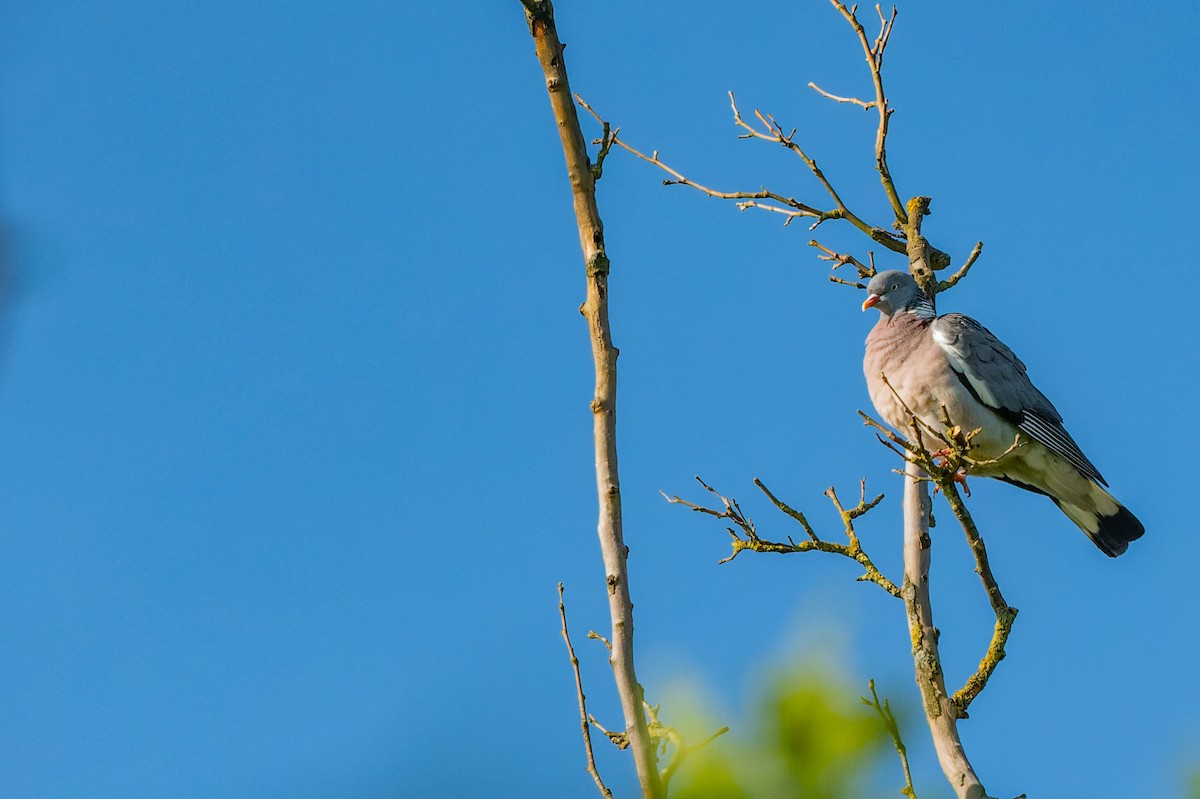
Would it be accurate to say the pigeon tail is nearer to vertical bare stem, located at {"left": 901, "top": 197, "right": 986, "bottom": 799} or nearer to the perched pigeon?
the perched pigeon

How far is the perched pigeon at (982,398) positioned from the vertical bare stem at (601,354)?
2.94 meters

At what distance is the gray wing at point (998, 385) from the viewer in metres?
5.34

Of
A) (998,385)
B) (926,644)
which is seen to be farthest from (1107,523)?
(926,644)

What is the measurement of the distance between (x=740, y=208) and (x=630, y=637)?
282 cm

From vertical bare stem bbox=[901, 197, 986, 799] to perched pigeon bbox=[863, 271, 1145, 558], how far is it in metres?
1.13

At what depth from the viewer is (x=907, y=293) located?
18.6 ft

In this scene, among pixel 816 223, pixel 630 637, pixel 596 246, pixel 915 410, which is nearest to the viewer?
pixel 630 637

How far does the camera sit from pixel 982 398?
539cm

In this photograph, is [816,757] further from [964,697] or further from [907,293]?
[907,293]

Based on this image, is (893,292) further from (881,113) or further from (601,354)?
(601,354)

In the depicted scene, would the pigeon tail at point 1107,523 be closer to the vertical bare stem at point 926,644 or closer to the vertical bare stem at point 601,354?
the vertical bare stem at point 926,644

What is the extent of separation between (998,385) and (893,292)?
61 cm

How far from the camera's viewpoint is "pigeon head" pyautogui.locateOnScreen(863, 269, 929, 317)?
562 centimetres

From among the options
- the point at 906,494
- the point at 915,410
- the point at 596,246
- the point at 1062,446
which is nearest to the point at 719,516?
the point at 906,494
